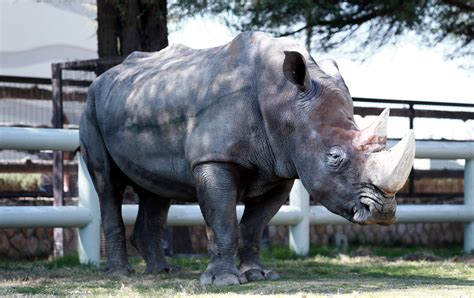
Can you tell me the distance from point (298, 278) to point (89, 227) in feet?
8.10

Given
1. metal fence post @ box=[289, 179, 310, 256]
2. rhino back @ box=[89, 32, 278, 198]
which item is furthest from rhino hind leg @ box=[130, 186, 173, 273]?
metal fence post @ box=[289, 179, 310, 256]

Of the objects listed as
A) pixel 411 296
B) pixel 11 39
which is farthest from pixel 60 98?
pixel 11 39

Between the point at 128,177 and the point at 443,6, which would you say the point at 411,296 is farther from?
the point at 443,6

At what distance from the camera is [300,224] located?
39.0ft

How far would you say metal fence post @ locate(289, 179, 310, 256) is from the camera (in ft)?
38.8

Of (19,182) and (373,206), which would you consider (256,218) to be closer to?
(373,206)

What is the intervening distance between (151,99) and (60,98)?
353 centimetres

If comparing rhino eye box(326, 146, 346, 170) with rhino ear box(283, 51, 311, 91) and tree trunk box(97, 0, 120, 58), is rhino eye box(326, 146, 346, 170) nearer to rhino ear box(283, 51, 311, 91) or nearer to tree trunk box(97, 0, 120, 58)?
rhino ear box(283, 51, 311, 91)

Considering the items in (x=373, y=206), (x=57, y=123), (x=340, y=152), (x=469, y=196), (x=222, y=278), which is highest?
(x=57, y=123)

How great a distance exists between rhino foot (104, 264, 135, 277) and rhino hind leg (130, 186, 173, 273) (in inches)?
7.2

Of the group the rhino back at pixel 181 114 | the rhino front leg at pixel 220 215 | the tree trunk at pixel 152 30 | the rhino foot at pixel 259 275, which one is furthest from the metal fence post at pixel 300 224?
the rhino front leg at pixel 220 215

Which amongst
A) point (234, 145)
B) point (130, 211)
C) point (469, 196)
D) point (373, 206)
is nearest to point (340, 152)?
point (373, 206)

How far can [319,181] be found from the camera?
806 centimetres

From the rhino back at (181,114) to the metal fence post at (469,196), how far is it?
13.0ft
